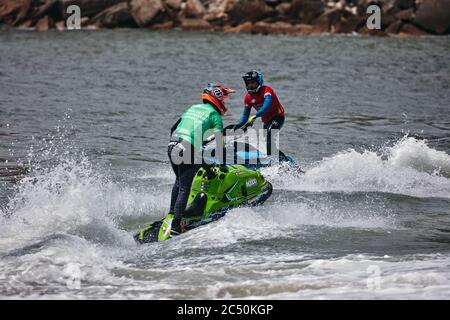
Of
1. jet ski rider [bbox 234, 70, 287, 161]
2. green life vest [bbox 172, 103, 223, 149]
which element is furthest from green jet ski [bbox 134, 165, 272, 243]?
jet ski rider [bbox 234, 70, 287, 161]

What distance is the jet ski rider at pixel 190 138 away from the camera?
10.9 metres

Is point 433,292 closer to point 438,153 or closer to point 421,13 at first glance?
point 438,153

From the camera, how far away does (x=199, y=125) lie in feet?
35.6

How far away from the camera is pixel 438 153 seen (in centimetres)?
1675

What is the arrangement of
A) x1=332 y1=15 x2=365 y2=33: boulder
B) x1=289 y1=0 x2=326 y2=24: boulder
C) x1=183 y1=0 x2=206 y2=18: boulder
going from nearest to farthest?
x1=332 y1=15 x2=365 y2=33: boulder < x1=289 y1=0 x2=326 y2=24: boulder < x1=183 y1=0 x2=206 y2=18: boulder

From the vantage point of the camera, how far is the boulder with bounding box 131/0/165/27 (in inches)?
1977

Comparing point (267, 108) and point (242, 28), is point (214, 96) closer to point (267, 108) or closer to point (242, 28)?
point (267, 108)

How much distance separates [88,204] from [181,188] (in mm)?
1547

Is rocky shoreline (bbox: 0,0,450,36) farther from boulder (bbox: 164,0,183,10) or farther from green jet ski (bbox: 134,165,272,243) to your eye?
green jet ski (bbox: 134,165,272,243)

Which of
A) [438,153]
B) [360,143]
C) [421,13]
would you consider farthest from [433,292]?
[421,13]

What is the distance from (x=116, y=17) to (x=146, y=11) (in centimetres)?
197

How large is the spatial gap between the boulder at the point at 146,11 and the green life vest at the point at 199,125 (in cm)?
4032
